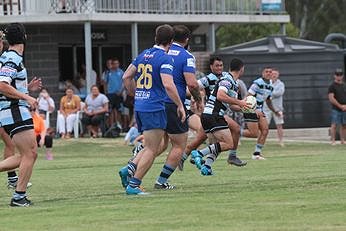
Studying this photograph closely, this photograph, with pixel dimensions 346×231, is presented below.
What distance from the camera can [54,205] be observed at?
42.2 feet

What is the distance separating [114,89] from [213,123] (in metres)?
17.0

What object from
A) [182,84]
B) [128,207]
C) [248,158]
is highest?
[182,84]

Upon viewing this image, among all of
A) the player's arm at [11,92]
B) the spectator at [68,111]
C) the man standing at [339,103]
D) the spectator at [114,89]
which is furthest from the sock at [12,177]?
the spectator at [114,89]

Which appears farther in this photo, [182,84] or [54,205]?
[182,84]

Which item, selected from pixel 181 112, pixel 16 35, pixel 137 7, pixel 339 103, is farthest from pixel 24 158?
pixel 137 7

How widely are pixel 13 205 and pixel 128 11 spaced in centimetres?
2409

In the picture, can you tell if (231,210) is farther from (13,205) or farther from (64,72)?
(64,72)

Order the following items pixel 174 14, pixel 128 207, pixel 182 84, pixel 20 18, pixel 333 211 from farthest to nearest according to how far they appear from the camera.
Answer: pixel 174 14 < pixel 20 18 < pixel 182 84 < pixel 128 207 < pixel 333 211

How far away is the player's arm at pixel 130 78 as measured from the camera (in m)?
14.5

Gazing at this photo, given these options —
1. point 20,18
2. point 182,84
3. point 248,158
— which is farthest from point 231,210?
point 20,18

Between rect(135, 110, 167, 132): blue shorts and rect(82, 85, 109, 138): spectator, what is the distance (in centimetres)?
1940

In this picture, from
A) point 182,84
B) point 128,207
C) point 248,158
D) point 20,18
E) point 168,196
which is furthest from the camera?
point 20,18

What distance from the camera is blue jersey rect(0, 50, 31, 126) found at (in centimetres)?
1279

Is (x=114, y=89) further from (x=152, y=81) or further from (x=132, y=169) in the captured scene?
(x=152, y=81)
